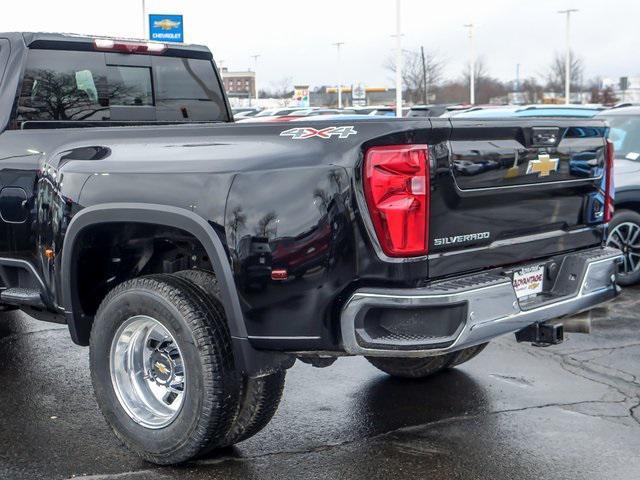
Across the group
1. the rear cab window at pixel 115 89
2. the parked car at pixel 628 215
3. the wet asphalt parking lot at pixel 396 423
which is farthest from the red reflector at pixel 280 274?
the parked car at pixel 628 215

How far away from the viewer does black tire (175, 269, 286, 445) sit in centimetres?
377

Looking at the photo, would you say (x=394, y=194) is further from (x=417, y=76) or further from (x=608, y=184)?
(x=417, y=76)

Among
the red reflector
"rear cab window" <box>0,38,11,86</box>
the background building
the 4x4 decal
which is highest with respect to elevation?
the background building

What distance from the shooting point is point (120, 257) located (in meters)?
4.39

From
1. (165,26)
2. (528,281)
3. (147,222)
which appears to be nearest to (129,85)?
(147,222)

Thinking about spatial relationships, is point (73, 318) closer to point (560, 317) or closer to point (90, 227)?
point (90, 227)

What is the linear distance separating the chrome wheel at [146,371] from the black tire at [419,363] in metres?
1.44

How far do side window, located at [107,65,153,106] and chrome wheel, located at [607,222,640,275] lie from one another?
14.6ft

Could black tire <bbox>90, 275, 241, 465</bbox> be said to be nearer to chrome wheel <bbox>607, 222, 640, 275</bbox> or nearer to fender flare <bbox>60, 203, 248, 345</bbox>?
fender flare <bbox>60, 203, 248, 345</bbox>

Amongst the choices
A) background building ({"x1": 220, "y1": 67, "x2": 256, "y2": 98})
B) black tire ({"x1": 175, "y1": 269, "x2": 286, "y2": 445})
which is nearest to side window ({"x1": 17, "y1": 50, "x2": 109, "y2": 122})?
black tire ({"x1": 175, "y1": 269, "x2": 286, "y2": 445})

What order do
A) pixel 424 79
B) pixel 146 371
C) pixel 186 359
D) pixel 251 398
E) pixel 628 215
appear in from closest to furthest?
pixel 186 359 → pixel 251 398 → pixel 146 371 → pixel 628 215 → pixel 424 79

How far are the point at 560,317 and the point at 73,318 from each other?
239 cm

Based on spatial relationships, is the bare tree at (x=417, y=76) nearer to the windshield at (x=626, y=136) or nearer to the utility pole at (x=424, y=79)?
the utility pole at (x=424, y=79)

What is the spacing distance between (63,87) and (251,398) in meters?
2.51
